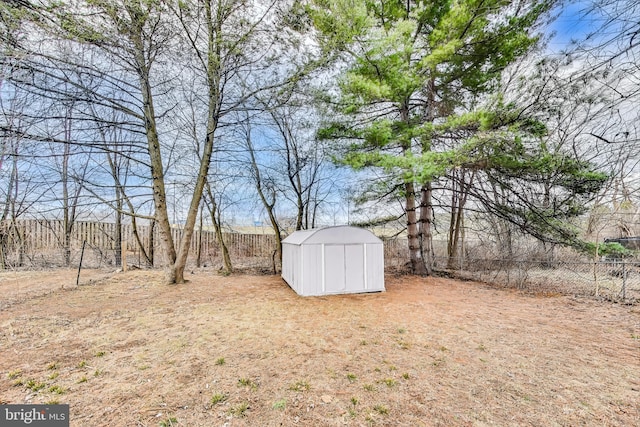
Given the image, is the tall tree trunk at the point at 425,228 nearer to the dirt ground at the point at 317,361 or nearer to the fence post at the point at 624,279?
the dirt ground at the point at 317,361

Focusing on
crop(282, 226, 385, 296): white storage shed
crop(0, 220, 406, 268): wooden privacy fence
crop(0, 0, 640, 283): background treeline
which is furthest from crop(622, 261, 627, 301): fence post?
crop(0, 220, 406, 268): wooden privacy fence

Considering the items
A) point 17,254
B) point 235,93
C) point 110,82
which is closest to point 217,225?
point 235,93

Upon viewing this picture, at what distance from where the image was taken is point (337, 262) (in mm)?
5832

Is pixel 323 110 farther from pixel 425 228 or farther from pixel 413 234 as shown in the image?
pixel 425 228

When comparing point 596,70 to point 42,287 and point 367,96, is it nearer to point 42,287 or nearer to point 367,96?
point 367,96

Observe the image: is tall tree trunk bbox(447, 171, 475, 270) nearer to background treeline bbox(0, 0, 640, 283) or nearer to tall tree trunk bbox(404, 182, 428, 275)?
background treeline bbox(0, 0, 640, 283)

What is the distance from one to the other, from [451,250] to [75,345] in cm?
1007

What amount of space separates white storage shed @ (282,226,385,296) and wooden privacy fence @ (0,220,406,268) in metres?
3.54

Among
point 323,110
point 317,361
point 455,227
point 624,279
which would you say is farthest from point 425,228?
point 317,361

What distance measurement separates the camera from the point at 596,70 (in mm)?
1958

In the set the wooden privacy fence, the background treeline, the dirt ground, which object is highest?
the background treeline

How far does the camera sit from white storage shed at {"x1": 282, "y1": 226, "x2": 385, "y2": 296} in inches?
222

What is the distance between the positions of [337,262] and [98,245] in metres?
8.20

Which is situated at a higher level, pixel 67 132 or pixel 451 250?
pixel 67 132
